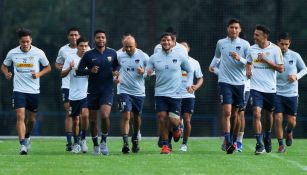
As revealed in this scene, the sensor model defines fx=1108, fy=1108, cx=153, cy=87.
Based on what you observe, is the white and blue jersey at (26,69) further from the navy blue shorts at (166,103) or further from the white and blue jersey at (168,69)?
the navy blue shorts at (166,103)

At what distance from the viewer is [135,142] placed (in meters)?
18.8

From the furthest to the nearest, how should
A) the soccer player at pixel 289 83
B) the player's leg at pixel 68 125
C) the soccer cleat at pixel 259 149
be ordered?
the soccer player at pixel 289 83 < the player's leg at pixel 68 125 < the soccer cleat at pixel 259 149

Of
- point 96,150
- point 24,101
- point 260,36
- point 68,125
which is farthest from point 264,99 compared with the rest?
point 24,101

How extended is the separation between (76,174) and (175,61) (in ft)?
16.4

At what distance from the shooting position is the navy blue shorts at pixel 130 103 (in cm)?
1900

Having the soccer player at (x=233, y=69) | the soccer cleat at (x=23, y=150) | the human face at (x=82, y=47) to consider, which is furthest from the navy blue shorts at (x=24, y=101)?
the soccer player at (x=233, y=69)

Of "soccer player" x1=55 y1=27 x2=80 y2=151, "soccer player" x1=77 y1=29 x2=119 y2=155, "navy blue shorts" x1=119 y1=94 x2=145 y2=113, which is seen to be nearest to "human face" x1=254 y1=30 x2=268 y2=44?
"navy blue shorts" x1=119 y1=94 x2=145 y2=113

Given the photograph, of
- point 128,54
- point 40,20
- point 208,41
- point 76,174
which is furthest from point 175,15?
point 76,174

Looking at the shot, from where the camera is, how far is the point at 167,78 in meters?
18.5

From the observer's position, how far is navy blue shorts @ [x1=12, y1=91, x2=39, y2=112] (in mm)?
18875

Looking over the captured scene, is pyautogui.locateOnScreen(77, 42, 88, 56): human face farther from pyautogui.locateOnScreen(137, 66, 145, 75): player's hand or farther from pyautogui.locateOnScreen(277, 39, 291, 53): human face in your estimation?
pyautogui.locateOnScreen(277, 39, 291, 53): human face

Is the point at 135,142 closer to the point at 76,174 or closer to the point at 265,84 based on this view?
the point at 265,84

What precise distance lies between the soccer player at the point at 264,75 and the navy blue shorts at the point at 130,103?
2.00 metres

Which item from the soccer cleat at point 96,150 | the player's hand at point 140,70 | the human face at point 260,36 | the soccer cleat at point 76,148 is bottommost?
the soccer cleat at point 76,148
